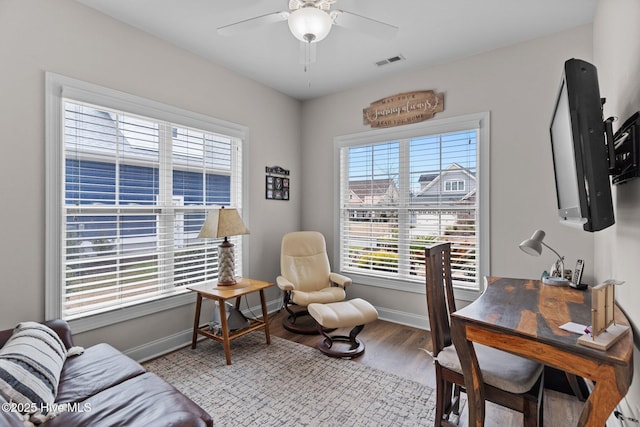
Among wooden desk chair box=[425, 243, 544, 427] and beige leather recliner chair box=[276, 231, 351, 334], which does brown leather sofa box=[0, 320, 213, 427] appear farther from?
beige leather recliner chair box=[276, 231, 351, 334]

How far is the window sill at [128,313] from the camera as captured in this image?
2.31 metres

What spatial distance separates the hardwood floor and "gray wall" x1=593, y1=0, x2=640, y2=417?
670mm

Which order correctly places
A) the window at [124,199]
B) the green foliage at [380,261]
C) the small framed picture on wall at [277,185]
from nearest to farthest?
the window at [124,199]
the green foliage at [380,261]
the small framed picture on wall at [277,185]

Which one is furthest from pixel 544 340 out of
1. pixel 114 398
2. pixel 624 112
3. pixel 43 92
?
pixel 43 92

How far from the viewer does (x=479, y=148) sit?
303 centimetres

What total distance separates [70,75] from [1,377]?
1.99 metres

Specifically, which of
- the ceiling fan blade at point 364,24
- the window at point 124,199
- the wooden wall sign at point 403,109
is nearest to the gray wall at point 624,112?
the ceiling fan blade at point 364,24

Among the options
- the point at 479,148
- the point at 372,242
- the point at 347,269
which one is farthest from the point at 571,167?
the point at 347,269

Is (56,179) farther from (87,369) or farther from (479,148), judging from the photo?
(479,148)

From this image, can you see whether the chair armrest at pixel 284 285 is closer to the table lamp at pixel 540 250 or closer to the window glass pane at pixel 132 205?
the window glass pane at pixel 132 205

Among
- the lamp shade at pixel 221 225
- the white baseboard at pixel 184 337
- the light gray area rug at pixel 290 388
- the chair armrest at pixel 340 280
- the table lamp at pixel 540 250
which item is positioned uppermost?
the lamp shade at pixel 221 225

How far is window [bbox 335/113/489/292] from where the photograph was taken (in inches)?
122

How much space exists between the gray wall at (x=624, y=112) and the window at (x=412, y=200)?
1.04m

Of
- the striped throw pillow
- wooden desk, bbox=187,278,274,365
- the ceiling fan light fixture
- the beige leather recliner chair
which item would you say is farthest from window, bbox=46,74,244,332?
the ceiling fan light fixture
